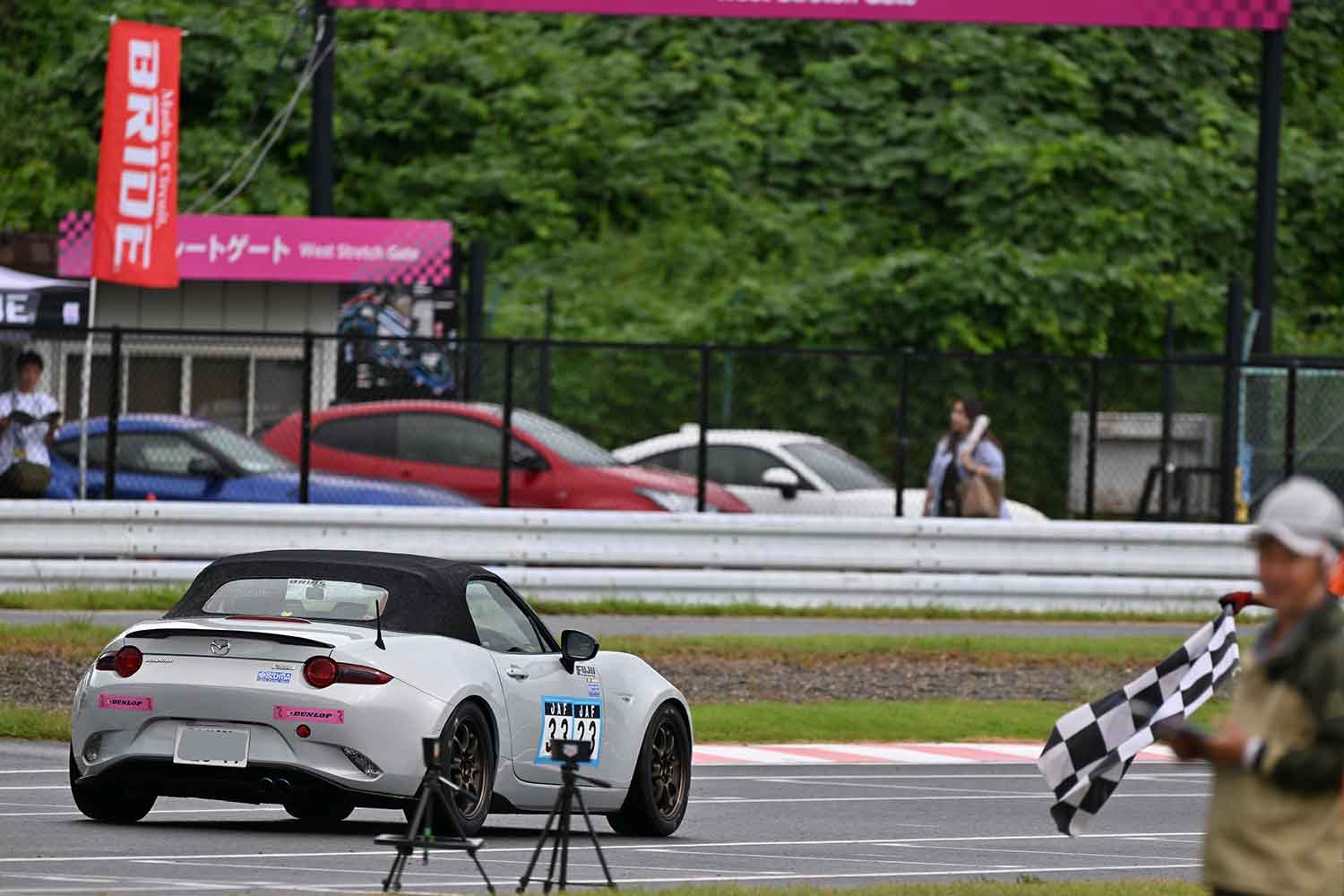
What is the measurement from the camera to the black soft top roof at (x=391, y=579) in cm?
1065

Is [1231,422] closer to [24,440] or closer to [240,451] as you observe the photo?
[240,451]

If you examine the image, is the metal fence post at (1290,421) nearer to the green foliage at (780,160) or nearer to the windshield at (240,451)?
the windshield at (240,451)

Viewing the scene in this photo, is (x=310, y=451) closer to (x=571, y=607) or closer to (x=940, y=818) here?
(x=571, y=607)

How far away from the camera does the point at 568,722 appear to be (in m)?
11.0

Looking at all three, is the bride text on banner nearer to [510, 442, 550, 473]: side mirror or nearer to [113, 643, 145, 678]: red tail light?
[510, 442, 550, 473]: side mirror

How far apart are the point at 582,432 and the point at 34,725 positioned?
55.8 feet

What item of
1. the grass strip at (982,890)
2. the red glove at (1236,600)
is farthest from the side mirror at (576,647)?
the red glove at (1236,600)

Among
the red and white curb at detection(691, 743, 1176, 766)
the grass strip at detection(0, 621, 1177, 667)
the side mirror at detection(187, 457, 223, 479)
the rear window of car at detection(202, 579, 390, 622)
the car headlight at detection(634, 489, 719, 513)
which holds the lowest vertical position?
the red and white curb at detection(691, 743, 1176, 766)

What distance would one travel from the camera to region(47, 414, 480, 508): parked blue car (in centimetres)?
2270

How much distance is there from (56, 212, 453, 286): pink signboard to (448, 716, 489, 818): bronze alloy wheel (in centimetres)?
1697

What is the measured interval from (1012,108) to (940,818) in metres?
31.1

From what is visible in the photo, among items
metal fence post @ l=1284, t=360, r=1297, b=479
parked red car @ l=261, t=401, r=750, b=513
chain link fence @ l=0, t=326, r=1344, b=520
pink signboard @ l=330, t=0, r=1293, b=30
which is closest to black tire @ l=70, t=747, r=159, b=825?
chain link fence @ l=0, t=326, r=1344, b=520

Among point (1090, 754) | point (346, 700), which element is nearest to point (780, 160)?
point (346, 700)

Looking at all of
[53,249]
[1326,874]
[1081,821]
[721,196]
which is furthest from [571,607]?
[721,196]
